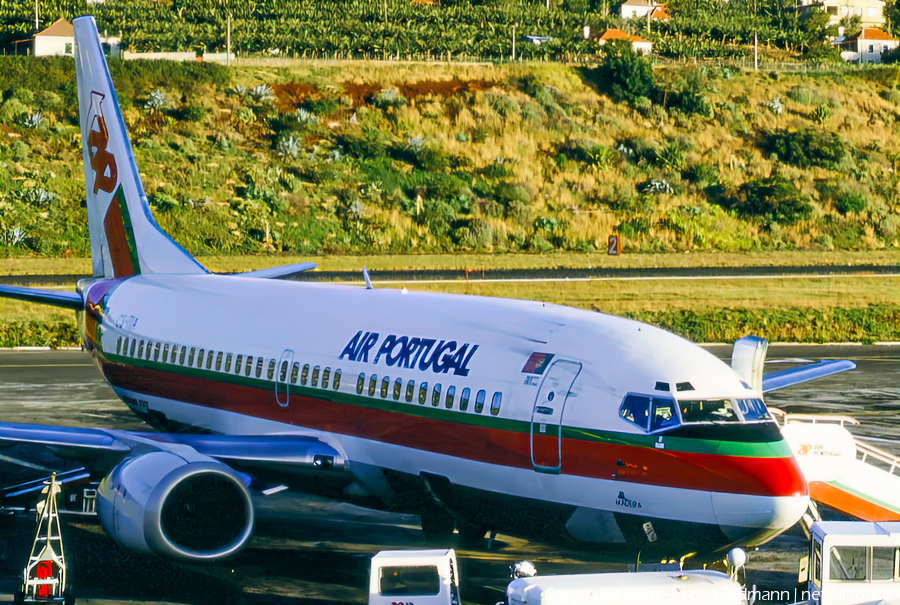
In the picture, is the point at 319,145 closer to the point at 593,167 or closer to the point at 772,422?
the point at 593,167

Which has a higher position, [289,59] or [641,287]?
[289,59]

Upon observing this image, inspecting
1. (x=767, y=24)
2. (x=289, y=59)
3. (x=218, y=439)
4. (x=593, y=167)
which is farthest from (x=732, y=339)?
(x=767, y=24)

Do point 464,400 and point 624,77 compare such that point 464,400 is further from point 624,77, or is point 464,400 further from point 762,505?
point 624,77

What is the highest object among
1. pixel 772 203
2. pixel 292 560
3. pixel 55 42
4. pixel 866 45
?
pixel 866 45

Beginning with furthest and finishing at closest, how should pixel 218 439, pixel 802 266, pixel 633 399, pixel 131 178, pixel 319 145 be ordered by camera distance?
pixel 319 145 < pixel 802 266 < pixel 131 178 < pixel 218 439 < pixel 633 399

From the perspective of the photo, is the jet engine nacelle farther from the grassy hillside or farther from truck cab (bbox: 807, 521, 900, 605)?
the grassy hillside

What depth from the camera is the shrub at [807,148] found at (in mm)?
98875

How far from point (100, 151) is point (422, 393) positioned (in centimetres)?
1553

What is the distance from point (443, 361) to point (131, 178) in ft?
46.1

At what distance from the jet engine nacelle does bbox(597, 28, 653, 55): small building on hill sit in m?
116

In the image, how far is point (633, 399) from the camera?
16.2m

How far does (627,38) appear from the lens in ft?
439

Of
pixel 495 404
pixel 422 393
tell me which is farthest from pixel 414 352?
pixel 495 404

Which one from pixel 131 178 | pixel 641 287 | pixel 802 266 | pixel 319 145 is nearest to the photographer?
pixel 131 178
